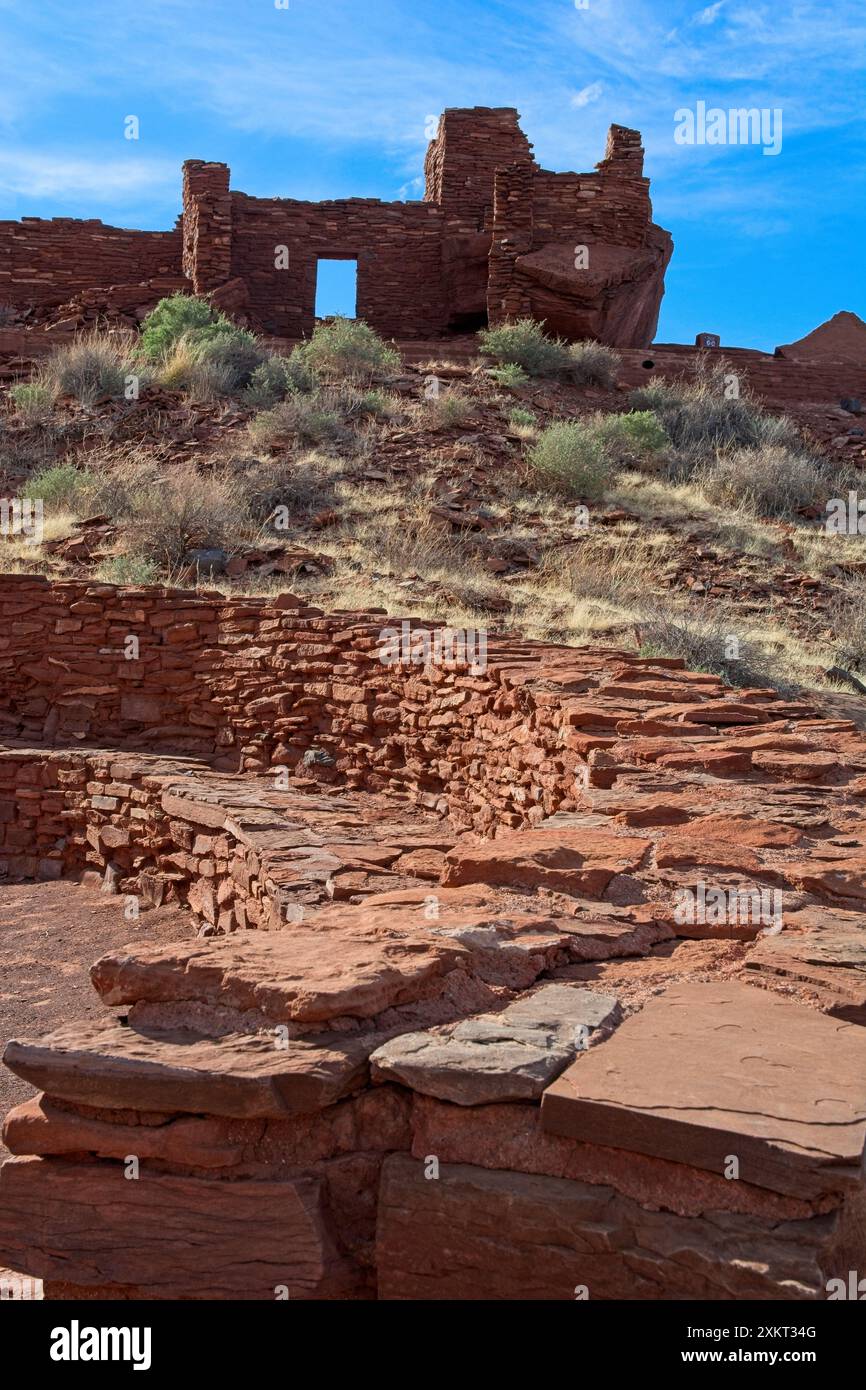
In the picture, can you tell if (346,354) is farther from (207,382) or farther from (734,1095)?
(734,1095)

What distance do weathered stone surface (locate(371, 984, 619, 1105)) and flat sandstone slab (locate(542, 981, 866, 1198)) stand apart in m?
0.06

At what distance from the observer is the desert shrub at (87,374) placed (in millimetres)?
15000

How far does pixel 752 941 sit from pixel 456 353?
15.4 metres

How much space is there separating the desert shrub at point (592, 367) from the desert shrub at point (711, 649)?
8778 millimetres

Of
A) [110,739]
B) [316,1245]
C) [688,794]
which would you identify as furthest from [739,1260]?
[110,739]

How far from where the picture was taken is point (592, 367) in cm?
1720

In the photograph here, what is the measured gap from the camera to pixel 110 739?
28.9ft

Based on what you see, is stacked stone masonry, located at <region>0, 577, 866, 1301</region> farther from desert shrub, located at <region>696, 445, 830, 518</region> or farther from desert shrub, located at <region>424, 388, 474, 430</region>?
desert shrub, located at <region>424, 388, 474, 430</region>

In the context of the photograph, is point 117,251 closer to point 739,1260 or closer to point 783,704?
point 783,704

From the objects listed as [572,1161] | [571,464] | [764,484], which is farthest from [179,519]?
[572,1161]

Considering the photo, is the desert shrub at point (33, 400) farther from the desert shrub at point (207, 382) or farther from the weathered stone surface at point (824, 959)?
the weathered stone surface at point (824, 959)

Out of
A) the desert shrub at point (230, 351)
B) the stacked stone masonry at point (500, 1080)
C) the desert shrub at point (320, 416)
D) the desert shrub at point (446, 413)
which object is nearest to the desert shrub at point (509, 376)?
the desert shrub at point (446, 413)

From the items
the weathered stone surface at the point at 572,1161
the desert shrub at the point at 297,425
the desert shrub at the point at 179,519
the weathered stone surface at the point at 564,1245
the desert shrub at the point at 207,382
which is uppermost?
the desert shrub at the point at 207,382

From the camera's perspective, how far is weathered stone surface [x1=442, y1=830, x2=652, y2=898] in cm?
371
